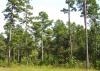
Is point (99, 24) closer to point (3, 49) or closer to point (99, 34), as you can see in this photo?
point (99, 34)

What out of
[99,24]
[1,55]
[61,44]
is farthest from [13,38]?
[1,55]

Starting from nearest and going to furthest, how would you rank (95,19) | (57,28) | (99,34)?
(95,19)
(99,34)
(57,28)

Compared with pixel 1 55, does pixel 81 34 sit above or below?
above

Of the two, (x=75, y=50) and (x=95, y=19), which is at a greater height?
(x=95, y=19)

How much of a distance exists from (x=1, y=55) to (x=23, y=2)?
34506 mm

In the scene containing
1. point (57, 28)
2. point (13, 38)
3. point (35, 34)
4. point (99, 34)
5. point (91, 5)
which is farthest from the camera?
point (57, 28)

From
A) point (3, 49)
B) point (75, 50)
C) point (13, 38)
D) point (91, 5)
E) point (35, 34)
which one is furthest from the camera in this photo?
point (3, 49)

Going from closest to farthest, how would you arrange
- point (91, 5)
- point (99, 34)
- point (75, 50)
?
point (91, 5), point (99, 34), point (75, 50)

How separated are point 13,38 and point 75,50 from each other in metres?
24.4

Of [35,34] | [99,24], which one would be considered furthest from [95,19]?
[35,34]

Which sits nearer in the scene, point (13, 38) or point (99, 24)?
point (13, 38)

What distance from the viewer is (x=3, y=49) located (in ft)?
248

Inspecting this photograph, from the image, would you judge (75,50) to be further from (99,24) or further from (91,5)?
(91,5)

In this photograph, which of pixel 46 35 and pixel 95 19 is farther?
pixel 46 35
